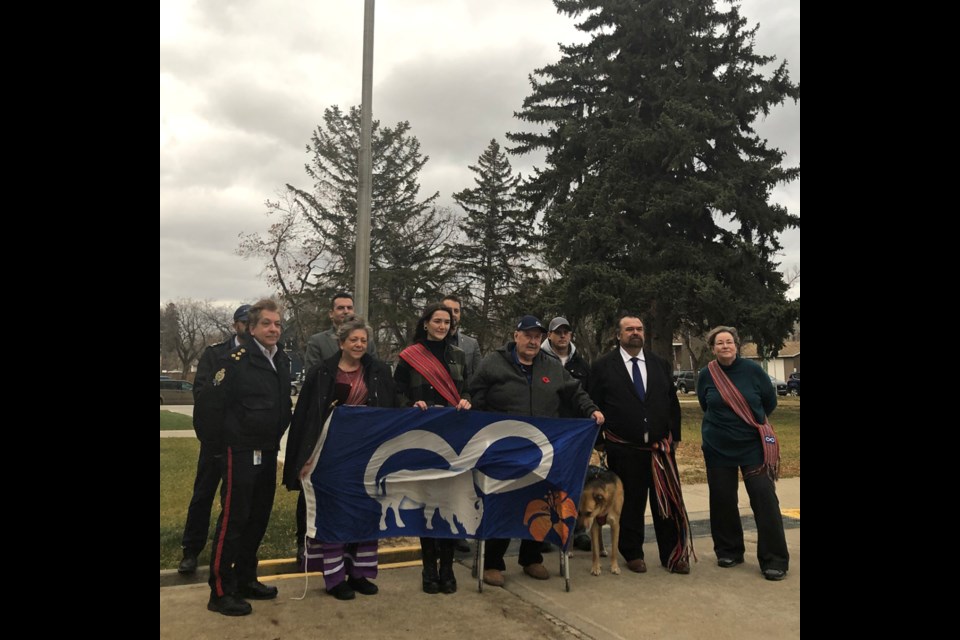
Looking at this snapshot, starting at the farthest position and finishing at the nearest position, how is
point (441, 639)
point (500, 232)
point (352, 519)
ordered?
point (500, 232) → point (352, 519) → point (441, 639)

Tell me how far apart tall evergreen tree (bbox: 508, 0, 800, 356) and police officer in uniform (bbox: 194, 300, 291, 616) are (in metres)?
19.5

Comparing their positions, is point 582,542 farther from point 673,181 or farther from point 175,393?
point 175,393

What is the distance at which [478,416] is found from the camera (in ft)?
Answer: 16.9

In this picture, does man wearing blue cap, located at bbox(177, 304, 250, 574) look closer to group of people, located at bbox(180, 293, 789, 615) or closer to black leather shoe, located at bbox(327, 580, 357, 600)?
group of people, located at bbox(180, 293, 789, 615)

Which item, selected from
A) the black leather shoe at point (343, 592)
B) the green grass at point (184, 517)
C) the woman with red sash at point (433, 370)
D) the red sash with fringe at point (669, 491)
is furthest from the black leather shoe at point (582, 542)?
the green grass at point (184, 517)

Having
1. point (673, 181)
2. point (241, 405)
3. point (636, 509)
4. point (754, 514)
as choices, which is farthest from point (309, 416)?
point (673, 181)

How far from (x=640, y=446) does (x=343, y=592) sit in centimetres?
266

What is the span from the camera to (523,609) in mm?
4648

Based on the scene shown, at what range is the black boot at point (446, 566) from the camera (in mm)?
4998

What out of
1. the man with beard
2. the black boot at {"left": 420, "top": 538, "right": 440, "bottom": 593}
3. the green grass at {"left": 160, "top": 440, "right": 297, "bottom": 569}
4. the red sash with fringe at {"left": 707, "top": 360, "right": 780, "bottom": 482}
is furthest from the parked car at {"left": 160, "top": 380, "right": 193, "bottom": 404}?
the red sash with fringe at {"left": 707, "top": 360, "right": 780, "bottom": 482}
